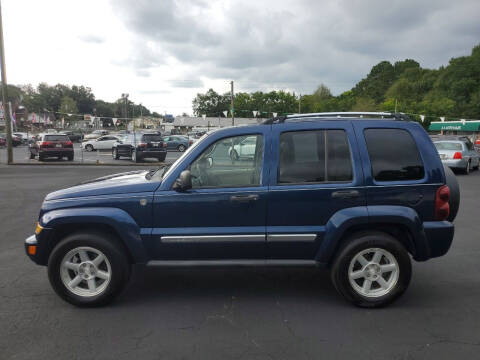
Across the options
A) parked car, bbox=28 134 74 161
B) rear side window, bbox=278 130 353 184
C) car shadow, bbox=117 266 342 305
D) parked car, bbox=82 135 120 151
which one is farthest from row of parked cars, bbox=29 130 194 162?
rear side window, bbox=278 130 353 184

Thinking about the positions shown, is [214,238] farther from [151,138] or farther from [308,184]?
[151,138]

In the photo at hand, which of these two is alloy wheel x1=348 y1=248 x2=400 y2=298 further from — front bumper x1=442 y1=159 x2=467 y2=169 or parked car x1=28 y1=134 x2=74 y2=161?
parked car x1=28 y1=134 x2=74 y2=161

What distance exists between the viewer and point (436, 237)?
12.9 ft

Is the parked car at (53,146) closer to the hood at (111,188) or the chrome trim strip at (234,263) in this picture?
the hood at (111,188)

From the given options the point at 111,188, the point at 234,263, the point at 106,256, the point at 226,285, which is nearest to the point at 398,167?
the point at 234,263

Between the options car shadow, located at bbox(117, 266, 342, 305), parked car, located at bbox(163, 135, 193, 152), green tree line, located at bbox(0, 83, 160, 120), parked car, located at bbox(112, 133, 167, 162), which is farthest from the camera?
green tree line, located at bbox(0, 83, 160, 120)

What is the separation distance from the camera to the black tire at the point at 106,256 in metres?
3.95

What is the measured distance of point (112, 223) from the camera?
12.8 ft

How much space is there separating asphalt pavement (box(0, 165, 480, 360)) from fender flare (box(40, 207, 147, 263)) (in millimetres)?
653

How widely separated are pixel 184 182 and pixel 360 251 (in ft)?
6.02

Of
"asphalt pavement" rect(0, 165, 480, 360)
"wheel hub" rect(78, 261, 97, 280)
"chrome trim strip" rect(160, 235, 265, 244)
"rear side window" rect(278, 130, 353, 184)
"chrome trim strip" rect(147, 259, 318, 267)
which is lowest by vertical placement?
"asphalt pavement" rect(0, 165, 480, 360)

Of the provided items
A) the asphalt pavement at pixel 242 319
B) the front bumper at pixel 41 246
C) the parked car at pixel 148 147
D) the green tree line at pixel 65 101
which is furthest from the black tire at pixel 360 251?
the green tree line at pixel 65 101

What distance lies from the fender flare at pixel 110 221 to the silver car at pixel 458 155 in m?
14.4

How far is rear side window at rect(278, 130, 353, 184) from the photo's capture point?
3.98 metres
